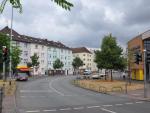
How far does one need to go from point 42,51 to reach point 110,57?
73.6 metres

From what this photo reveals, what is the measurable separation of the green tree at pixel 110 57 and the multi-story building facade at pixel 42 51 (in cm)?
5030

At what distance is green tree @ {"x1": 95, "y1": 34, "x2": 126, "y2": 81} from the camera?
80188 mm

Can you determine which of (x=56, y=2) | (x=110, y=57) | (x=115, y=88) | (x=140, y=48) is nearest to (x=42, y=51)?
(x=110, y=57)

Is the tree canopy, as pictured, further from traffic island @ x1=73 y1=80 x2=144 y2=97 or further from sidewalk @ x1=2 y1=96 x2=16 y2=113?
sidewalk @ x1=2 y1=96 x2=16 y2=113

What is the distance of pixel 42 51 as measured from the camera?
5960 inches

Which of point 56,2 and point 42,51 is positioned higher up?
point 42,51

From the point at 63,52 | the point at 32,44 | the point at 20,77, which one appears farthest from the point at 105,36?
the point at 63,52

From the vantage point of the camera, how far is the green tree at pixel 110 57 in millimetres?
80188

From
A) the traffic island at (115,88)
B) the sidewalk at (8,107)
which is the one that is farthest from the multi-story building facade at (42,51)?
the sidewalk at (8,107)

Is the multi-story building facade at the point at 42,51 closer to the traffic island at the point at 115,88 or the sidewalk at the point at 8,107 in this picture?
the traffic island at the point at 115,88

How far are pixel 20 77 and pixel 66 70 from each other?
95.5 m

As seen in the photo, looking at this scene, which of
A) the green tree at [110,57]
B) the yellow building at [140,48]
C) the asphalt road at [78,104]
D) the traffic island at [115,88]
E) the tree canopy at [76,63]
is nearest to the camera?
the asphalt road at [78,104]

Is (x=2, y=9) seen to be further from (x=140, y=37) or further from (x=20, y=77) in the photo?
(x=140, y=37)

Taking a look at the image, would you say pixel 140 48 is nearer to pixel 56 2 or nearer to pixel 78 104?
pixel 78 104
